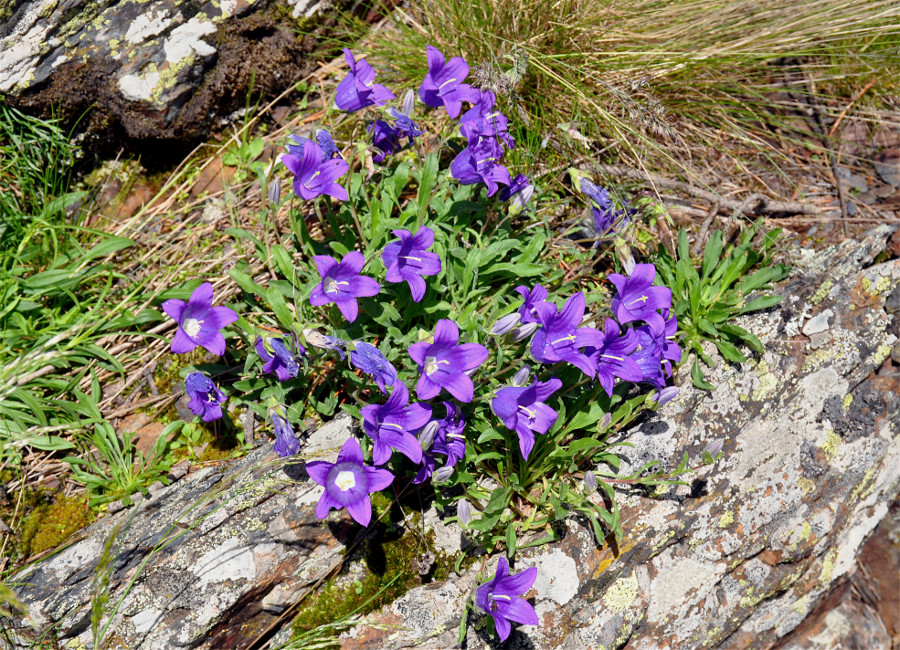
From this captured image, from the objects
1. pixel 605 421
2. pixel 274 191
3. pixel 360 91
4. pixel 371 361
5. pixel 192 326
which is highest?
pixel 360 91

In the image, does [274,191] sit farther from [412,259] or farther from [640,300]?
[640,300]

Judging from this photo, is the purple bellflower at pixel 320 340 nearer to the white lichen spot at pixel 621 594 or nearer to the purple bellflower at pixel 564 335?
the purple bellflower at pixel 564 335

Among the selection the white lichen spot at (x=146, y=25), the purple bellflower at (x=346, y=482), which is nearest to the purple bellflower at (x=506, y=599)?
the purple bellflower at (x=346, y=482)

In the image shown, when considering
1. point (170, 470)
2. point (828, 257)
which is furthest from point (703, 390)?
point (170, 470)

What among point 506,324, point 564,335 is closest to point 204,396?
point 506,324

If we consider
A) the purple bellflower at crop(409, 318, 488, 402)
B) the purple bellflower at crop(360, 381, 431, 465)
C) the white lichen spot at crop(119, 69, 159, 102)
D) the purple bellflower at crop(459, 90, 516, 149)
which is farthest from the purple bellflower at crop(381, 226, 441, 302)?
the white lichen spot at crop(119, 69, 159, 102)

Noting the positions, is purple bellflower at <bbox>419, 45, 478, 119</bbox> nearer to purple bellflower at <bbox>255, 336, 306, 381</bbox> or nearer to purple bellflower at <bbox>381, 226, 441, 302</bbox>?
purple bellflower at <bbox>381, 226, 441, 302</bbox>

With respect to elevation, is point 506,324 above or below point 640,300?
above
